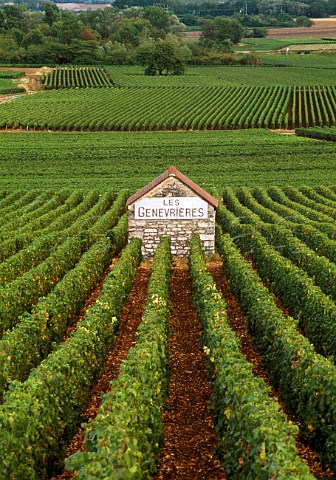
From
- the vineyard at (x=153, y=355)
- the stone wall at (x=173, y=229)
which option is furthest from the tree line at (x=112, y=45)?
the vineyard at (x=153, y=355)

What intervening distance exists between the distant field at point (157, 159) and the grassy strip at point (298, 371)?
3090cm

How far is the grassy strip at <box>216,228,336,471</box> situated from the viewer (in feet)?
39.3

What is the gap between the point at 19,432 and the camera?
36.4ft

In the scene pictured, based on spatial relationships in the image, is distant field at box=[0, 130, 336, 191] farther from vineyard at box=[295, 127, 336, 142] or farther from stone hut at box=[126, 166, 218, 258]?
stone hut at box=[126, 166, 218, 258]

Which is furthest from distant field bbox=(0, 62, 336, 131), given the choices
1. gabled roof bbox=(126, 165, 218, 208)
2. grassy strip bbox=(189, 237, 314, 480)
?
grassy strip bbox=(189, 237, 314, 480)

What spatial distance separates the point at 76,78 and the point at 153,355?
369 ft

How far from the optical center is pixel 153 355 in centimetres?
1366

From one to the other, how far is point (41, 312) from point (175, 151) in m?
48.1

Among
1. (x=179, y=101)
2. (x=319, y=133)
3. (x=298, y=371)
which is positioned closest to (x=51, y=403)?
(x=298, y=371)

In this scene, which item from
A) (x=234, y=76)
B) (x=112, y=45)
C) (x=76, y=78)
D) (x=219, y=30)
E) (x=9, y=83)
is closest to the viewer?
(x=9, y=83)

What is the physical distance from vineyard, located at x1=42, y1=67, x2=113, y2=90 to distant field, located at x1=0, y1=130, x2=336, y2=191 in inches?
1676

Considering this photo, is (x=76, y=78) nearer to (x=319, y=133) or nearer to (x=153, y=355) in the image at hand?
(x=319, y=133)

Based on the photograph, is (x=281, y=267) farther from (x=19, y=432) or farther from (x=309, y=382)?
(x=19, y=432)

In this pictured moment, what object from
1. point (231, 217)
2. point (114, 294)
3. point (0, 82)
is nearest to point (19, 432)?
point (114, 294)
